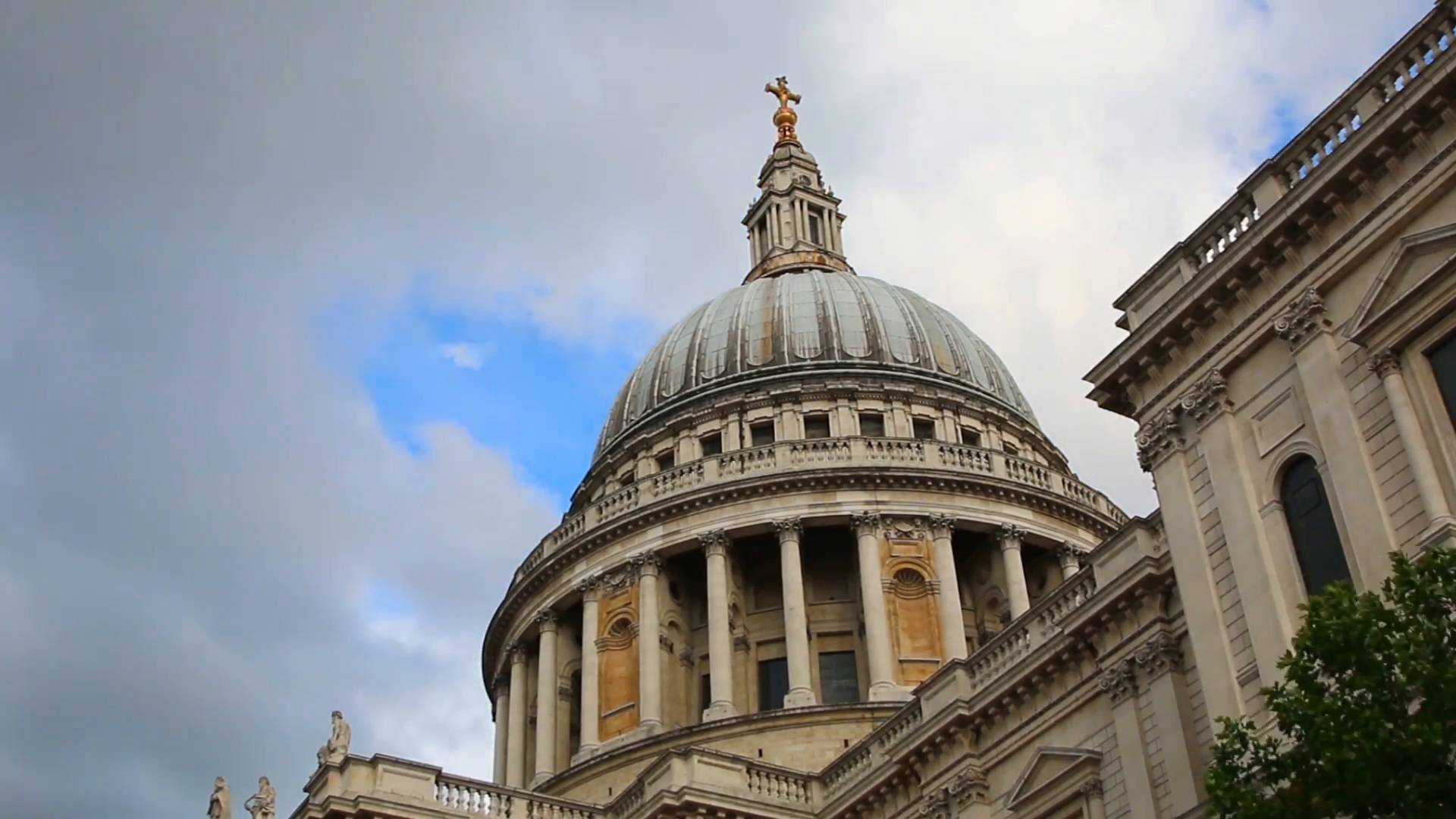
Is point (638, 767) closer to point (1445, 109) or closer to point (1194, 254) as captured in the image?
point (1194, 254)

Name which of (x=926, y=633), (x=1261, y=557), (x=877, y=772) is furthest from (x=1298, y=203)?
(x=926, y=633)

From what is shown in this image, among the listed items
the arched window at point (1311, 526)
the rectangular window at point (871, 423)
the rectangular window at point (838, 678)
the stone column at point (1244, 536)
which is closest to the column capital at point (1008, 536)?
the rectangular window at point (871, 423)

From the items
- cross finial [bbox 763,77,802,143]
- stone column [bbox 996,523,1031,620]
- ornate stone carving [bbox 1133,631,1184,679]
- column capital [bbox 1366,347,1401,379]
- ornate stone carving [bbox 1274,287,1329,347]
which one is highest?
cross finial [bbox 763,77,802,143]

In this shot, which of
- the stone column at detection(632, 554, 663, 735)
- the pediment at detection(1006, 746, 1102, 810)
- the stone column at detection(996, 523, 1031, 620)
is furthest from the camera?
the stone column at detection(996, 523, 1031, 620)

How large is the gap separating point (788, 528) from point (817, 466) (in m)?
2.15

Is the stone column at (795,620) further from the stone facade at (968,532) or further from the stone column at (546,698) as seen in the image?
the stone column at (546,698)

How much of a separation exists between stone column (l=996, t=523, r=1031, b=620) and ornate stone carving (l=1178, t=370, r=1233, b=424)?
74.9ft

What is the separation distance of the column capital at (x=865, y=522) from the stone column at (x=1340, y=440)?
2534 cm

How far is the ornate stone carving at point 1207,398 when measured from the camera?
23797 millimetres

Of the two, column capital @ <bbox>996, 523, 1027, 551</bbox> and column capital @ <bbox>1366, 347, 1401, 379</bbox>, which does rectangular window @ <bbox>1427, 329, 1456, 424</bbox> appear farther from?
column capital @ <bbox>996, 523, 1027, 551</bbox>

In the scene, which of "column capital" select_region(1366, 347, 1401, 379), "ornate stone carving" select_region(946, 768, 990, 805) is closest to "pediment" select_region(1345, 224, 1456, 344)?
"column capital" select_region(1366, 347, 1401, 379)

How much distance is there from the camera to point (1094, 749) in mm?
26703

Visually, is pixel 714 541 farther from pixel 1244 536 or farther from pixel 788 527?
pixel 1244 536

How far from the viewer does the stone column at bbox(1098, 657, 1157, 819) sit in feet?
82.4
